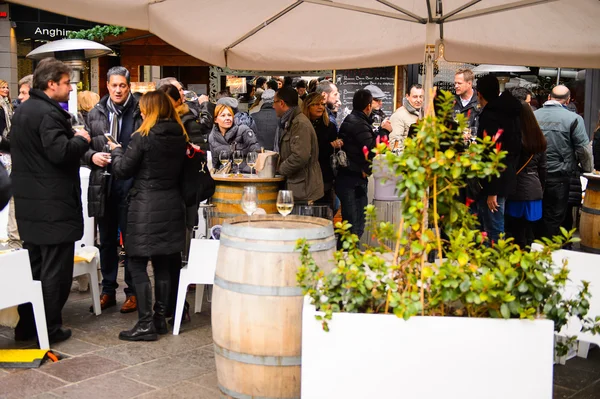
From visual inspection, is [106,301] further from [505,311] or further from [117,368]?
[505,311]

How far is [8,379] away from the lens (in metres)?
→ 4.87

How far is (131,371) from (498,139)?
11.7ft

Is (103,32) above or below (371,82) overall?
above

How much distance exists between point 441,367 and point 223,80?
15.2m

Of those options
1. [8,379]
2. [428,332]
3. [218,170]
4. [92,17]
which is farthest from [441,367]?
[218,170]

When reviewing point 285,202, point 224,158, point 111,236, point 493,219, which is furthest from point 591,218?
point 111,236

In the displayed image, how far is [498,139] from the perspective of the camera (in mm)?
6742

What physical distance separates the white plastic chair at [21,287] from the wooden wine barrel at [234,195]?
6.60ft

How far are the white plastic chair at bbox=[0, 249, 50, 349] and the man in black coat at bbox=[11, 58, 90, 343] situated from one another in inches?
9.4

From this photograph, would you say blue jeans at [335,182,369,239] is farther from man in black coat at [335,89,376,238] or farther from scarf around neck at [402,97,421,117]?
scarf around neck at [402,97,421,117]

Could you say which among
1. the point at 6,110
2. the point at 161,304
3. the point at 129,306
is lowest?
the point at 129,306

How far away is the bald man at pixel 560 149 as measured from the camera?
8.32 m

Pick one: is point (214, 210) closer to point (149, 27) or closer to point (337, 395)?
point (149, 27)

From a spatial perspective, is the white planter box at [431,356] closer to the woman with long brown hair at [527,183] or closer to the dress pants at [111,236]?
the dress pants at [111,236]
